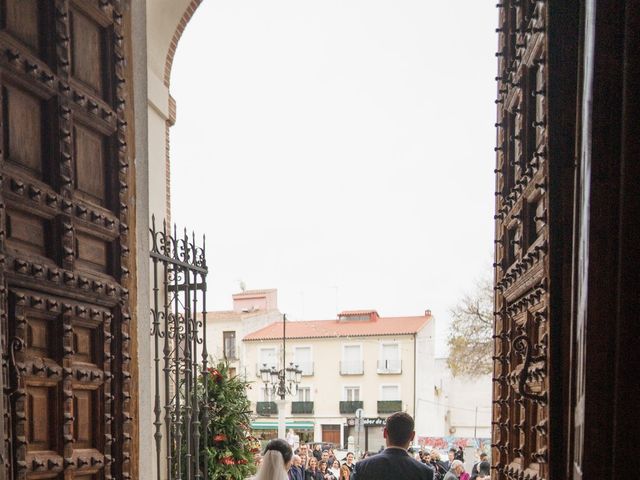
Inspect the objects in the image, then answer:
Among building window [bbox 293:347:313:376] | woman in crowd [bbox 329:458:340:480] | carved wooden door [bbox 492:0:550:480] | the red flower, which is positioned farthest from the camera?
building window [bbox 293:347:313:376]

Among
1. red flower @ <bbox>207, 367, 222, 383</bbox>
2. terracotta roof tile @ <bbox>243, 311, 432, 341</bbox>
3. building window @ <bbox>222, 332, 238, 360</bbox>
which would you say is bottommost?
red flower @ <bbox>207, 367, 222, 383</bbox>

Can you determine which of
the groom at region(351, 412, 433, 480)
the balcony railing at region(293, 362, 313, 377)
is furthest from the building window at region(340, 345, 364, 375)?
the groom at region(351, 412, 433, 480)

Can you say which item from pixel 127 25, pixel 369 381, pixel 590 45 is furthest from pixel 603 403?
pixel 369 381

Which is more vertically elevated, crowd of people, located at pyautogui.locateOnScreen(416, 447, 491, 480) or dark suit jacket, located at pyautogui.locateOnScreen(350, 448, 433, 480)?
dark suit jacket, located at pyautogui.locateOnScreen(350, 448, 433, 480)

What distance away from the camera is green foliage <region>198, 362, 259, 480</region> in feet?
23.3

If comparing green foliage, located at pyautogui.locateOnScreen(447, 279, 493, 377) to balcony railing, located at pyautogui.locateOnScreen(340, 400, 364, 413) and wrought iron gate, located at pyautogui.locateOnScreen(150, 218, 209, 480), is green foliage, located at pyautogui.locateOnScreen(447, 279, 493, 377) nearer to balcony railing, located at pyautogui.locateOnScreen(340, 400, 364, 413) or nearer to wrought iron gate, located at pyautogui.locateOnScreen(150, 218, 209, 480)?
balcony railing, located at pyautogui.locateOnScreen(340, 400, 364, 413)

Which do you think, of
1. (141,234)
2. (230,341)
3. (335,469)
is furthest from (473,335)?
(141,234)

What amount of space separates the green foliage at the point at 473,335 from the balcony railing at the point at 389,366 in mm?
14106

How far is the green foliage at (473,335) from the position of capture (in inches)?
1033

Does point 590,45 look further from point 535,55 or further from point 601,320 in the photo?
point 535,55

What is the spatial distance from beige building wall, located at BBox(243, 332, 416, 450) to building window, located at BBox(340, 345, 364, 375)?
129mm

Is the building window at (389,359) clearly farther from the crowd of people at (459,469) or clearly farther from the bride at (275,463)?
the bride at (275,463)

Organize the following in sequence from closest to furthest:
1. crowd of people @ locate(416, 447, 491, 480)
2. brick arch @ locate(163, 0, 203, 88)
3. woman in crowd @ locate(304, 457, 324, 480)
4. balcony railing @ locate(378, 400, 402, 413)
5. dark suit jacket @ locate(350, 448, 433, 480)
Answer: dark suit jacket @ locate(350, 448, 433, 480) < brick arch @ locate(163, 0, 203, 88) < crowd of people @ locate(416, 447, 491, 480) < woman in crowd @ locate(304, 457, 324, 480) < balcony railing @ locate(378, 400, 402, 413)

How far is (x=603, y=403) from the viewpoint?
1285mm
